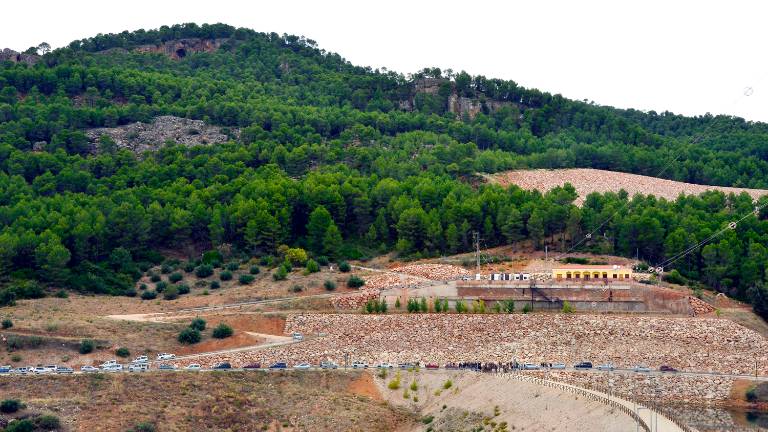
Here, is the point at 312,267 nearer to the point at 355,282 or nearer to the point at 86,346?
the point at 355,282

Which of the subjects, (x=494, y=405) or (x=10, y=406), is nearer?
(x=10, y=406)

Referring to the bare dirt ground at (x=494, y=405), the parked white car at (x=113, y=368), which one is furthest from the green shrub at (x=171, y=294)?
the bare dirt ground at (x=494, y=405)

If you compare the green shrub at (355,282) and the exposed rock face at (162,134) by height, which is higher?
the exposed rock face at (162,134)

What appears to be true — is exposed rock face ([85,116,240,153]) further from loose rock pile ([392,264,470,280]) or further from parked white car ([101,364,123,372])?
parked white car ([101,364,123,372])

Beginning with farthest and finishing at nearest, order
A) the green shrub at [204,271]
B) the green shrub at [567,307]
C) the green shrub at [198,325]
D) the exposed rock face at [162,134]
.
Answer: the exposed rock face at [162,134] → the green shrub at [204,271] → the green shrub at [567,307] → the green shrub at [198,325]

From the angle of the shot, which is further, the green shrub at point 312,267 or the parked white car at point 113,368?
the green shrub at point 312,267

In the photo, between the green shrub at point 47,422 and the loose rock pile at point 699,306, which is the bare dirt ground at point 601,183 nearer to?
the loose rock pile at point 699,306

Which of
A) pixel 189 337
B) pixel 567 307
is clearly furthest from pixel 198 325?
pixel 567 307
